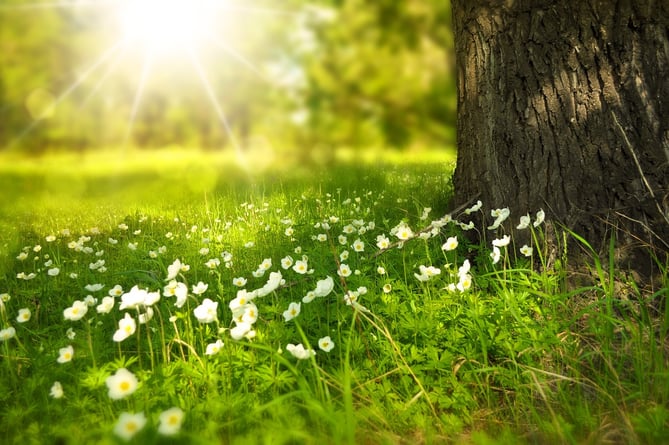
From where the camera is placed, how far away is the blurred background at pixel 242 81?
12.9 ft

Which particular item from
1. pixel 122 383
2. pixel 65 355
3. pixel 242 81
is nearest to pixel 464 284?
pixel 122 383

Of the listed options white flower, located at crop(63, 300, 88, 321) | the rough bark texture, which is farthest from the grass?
the rough bark texture

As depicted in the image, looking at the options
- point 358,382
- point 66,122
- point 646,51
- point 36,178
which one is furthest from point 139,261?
point 66,122

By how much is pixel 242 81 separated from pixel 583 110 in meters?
4.24

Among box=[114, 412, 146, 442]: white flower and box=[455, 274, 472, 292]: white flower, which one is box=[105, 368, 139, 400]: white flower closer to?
box=[114, 412, 146, 442]: white flower

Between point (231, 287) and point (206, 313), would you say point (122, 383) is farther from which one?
point (231, 287)

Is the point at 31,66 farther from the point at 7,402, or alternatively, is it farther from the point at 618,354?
the point at 618,354

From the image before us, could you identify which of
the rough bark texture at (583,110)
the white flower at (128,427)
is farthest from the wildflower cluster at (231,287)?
the rough bark texture at (583,110)

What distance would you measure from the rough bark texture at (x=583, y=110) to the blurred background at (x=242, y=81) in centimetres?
143

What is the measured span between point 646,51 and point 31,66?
699 centimetres

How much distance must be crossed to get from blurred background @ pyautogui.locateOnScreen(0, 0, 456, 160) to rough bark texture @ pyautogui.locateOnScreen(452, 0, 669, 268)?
1432mm

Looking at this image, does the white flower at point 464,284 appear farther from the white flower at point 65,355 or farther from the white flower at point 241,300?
the white flower at point 65,355

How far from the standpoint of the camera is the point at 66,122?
641cm

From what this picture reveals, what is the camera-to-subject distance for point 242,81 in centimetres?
557
